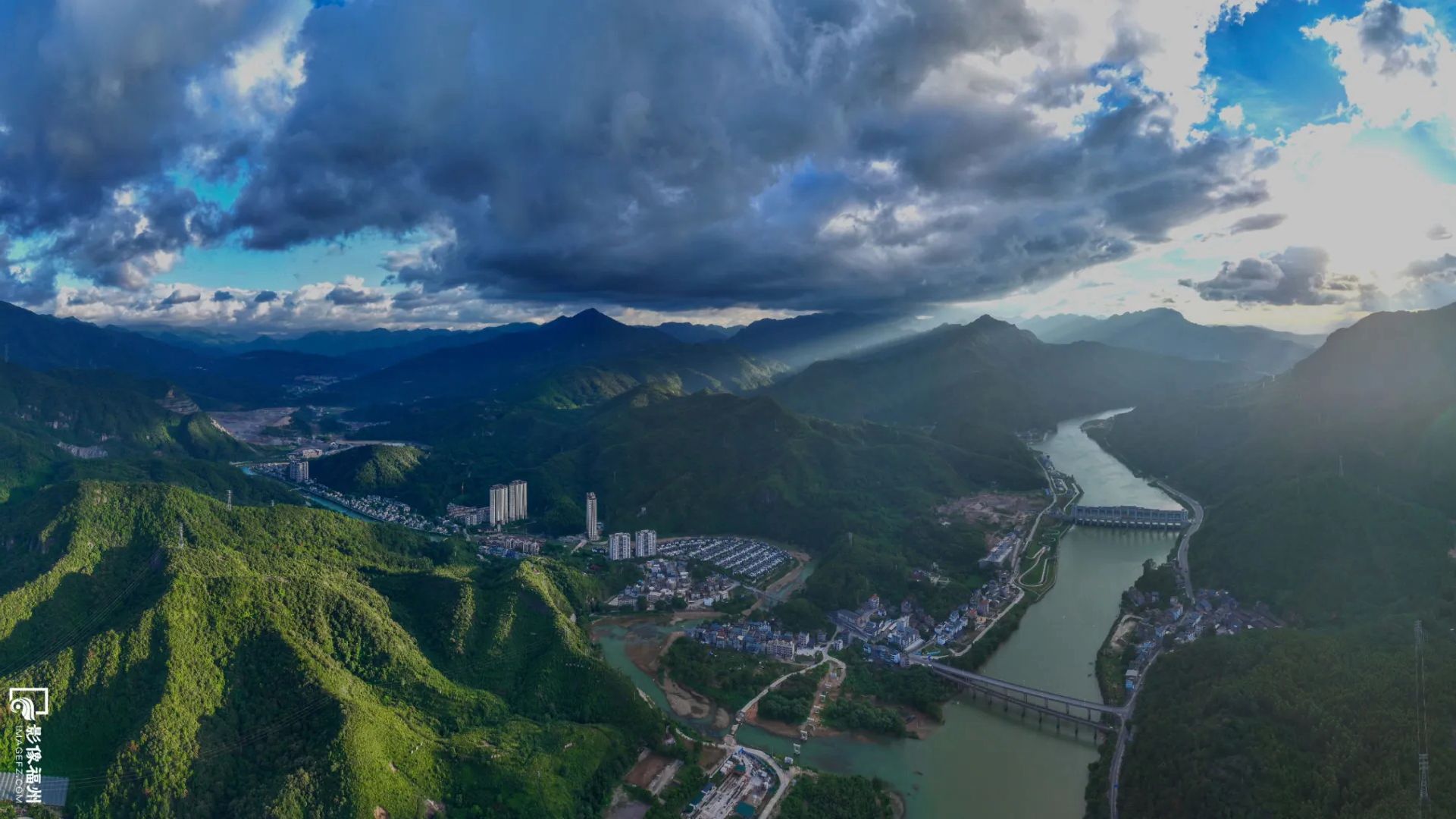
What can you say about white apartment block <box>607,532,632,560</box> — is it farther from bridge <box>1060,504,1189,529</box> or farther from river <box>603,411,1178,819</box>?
bridge <box>1060,504,1189,529</box>

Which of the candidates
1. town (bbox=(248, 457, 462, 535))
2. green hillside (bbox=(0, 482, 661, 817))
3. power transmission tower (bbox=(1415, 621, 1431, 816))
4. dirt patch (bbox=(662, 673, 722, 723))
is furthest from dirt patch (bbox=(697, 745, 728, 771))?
town (bbox=(248, 457, 462, 535))

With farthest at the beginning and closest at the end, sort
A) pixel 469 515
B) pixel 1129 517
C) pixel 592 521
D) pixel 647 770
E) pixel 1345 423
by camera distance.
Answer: pixel 469 515 < pixel 592 521 < pixel 1129 517 < pixel 1345 423 < pixel 647 770

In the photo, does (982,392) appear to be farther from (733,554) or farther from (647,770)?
(647,770)

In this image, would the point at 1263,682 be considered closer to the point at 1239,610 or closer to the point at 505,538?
the point at 1239,610

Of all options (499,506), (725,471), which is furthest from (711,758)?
(499,506)

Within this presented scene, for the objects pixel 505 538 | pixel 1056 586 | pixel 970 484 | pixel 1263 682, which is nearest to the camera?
pixel 1263 682

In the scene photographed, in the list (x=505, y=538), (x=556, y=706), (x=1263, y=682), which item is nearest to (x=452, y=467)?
(x=505, y=538)
